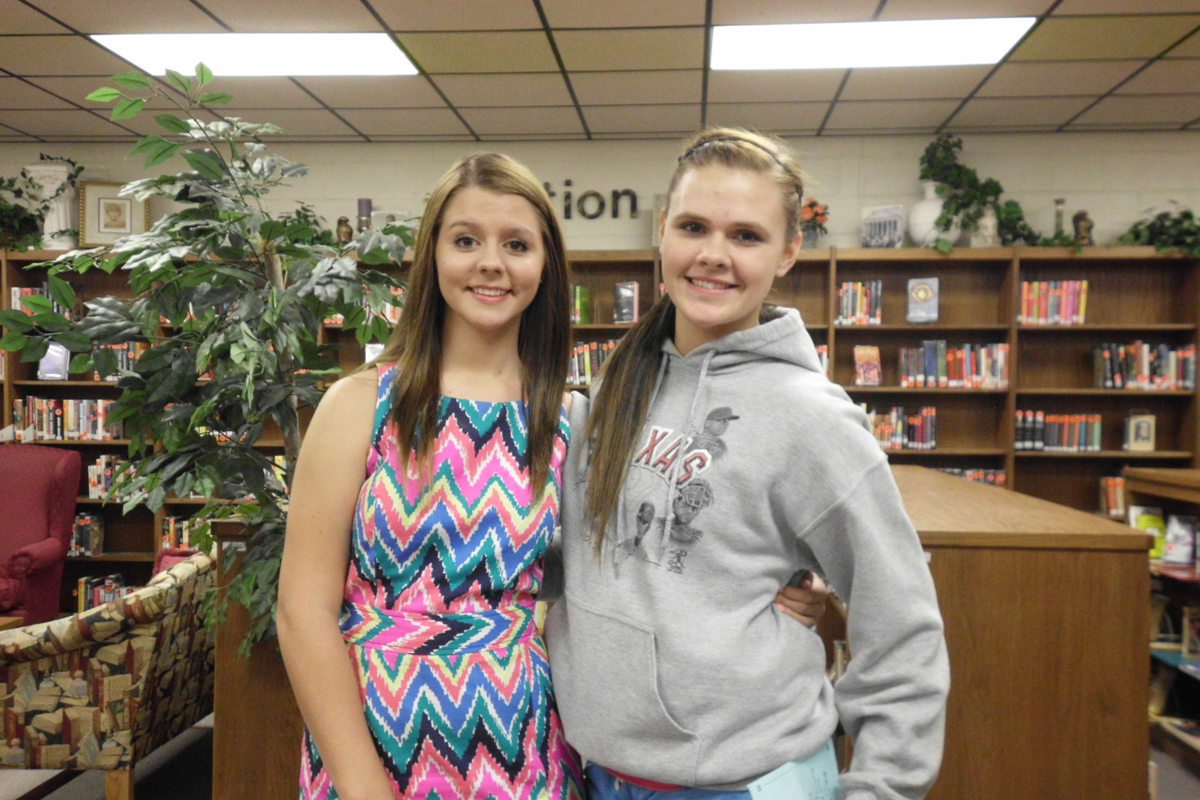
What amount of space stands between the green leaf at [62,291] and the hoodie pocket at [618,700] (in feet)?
4.01

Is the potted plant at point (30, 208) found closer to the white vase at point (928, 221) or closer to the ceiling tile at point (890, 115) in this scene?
the ceiling tile at point (890, 115)

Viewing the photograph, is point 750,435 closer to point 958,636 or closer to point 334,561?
point 334,561

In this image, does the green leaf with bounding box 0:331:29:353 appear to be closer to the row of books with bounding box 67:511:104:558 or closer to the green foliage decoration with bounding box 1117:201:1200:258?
the row of books with bounding box 67:511:104:558

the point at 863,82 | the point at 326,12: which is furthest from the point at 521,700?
the point at 863,82

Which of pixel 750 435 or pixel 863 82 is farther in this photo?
pixel 863 82

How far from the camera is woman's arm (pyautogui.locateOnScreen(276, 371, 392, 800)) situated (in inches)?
40.2

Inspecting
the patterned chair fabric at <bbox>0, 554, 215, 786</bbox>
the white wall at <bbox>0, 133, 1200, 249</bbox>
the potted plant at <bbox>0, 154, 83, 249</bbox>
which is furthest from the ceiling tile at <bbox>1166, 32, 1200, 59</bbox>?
the potted plant at <bbox>0, 154, 83, 249</bbox>

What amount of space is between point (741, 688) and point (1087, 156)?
501 centimetres

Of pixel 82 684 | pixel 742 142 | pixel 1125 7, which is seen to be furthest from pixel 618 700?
pixel 1125 7

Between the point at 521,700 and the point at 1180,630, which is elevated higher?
the point at 521,700

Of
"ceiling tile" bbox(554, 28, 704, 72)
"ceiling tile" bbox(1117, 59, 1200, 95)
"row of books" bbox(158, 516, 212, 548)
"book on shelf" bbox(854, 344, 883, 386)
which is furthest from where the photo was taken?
"row of books" bbox(158, 516, 212, 548)

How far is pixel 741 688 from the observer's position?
0.95m

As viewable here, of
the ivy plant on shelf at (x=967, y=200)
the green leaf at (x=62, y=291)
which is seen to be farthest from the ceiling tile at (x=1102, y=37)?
the green leaf at (x=62, y=291)

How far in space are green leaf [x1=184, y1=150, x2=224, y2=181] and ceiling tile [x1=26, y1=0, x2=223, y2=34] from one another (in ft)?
6.21
